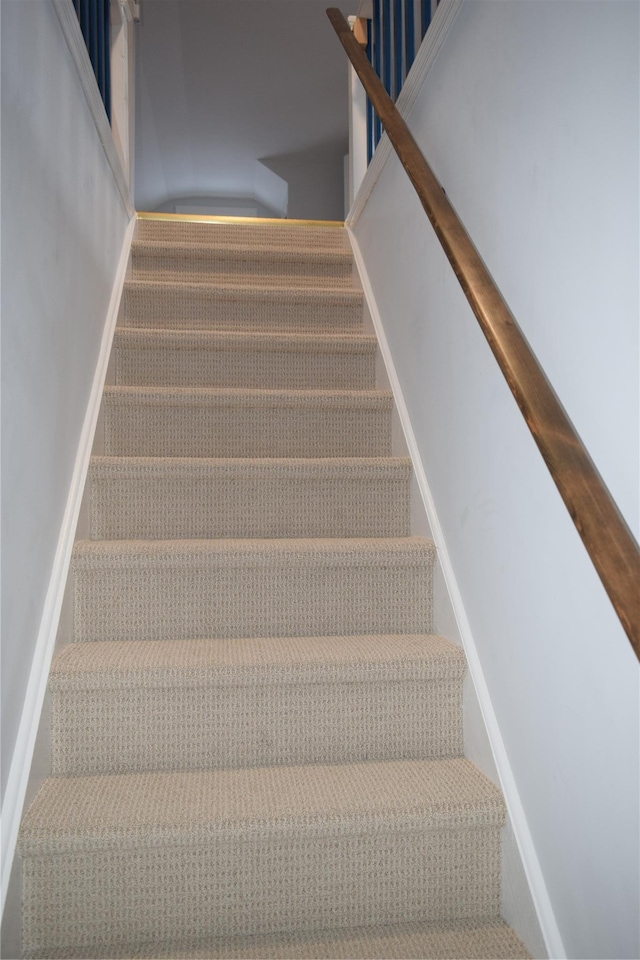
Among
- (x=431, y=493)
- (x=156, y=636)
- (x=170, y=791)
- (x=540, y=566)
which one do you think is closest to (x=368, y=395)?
(x=431, y=493)

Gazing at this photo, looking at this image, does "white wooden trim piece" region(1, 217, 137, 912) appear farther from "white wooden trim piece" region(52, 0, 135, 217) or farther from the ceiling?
the ceiling

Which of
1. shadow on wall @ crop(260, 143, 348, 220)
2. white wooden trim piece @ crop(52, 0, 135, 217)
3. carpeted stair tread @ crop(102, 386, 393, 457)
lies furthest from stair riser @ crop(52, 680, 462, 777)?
shadow on wall @ crop(260, 143, 348, 220)

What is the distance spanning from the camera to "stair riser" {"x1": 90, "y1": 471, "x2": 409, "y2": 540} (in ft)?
→ 5.85

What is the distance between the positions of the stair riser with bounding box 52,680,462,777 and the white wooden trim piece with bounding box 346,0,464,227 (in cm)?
141

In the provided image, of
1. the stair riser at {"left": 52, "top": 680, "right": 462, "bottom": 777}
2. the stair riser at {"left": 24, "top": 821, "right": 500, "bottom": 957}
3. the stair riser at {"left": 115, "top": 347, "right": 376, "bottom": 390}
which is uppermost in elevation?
the stair riser at {"left": 115, "top": 347, "right": 376, "bottom": 390}

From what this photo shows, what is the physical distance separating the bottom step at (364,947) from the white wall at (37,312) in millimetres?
312

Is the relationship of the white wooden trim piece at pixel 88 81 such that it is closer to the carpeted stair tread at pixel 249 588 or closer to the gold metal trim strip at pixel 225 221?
the gold metal trim strip at pixel 225 221

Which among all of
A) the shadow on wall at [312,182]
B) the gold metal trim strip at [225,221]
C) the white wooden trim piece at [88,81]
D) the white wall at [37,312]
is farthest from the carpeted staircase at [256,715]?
the shadow on wall at [312,182]

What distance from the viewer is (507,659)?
1.26 m

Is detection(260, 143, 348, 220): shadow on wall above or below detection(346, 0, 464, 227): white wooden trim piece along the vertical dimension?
above

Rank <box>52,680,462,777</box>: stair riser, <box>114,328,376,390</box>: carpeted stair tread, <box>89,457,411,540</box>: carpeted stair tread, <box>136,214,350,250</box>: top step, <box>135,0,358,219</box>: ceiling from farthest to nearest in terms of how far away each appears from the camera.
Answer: <box>135,0,358,219</box>: ceiling, <box>136,214,350,250</box>: top step, <box>114,328,376,390</box>: carpeted stair tread, <box>89,457,411,540</box>: carpeted stair tread, <box>52,680,462,777</box>: stair riser

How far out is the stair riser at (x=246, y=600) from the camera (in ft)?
5.12

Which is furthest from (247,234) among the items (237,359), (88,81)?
(88,81)

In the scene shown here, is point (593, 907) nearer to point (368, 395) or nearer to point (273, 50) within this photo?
point (368, 395)
